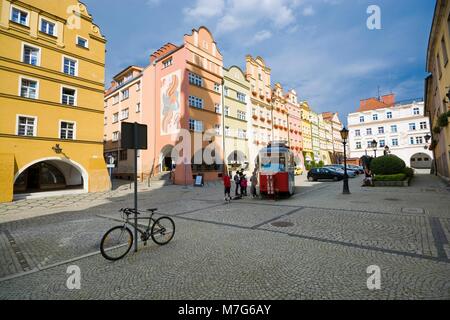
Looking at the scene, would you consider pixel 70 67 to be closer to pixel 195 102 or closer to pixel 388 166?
→ pixel 195 102

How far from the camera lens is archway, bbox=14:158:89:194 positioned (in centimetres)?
2084

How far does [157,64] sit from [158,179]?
1589 centimetres

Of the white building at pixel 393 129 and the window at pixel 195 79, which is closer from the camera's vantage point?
the window at pixel 195 79

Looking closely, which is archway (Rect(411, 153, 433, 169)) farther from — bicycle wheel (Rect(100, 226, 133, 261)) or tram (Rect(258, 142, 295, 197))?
bicycle wheel (Rect(100, 226, 133, 261))

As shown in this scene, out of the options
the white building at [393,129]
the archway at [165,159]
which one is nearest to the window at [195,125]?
the archway at [165,159]

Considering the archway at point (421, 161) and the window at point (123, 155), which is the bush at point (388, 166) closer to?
the window at point (123, 155)

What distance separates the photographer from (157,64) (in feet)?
103

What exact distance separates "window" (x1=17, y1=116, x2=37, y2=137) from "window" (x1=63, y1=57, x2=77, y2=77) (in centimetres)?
517

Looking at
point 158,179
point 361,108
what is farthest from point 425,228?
point 361,108

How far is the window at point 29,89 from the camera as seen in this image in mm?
17125

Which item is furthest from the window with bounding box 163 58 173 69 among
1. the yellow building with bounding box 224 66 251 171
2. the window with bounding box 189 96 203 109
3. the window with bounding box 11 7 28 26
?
the window with bounding box 11 7 28 26

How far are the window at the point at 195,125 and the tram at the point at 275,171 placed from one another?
1501 centimetres

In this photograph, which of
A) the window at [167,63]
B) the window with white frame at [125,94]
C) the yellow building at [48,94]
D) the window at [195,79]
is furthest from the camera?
the window with white frame at [125,94]

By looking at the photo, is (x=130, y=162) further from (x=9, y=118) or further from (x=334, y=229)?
(x=334, y=229)
